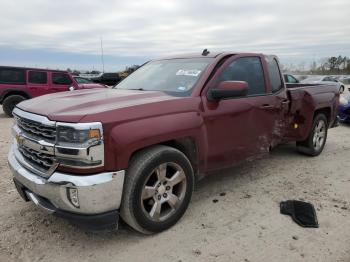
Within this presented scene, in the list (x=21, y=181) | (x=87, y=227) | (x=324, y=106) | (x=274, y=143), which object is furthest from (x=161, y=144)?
(x=324, y=106)

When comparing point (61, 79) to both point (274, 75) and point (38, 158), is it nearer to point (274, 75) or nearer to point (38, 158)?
point (274, 75)

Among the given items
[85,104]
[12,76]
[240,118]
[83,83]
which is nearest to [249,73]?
[240,118]

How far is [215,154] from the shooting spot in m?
4.07

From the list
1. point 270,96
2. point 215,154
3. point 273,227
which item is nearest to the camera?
point 273,227

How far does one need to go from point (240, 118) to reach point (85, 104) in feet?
6.31

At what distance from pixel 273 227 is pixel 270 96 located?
1.95 meters

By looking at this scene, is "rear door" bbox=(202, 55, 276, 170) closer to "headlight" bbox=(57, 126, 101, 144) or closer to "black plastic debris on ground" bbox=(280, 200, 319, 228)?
"black plastic debris on ground" bbox=(280, 200, 319, 228)

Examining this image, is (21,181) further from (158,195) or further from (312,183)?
(312,183)

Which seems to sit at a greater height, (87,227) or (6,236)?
(87,227)

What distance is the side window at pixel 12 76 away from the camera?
12398mm

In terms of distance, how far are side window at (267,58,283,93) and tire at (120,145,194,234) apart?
2.22m

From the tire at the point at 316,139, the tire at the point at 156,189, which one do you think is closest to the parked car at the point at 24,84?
the tire at the point at 316,139

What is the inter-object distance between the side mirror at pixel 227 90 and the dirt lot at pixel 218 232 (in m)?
1.32

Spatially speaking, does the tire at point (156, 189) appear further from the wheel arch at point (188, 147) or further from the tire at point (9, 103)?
the tire at point (9, 103)
